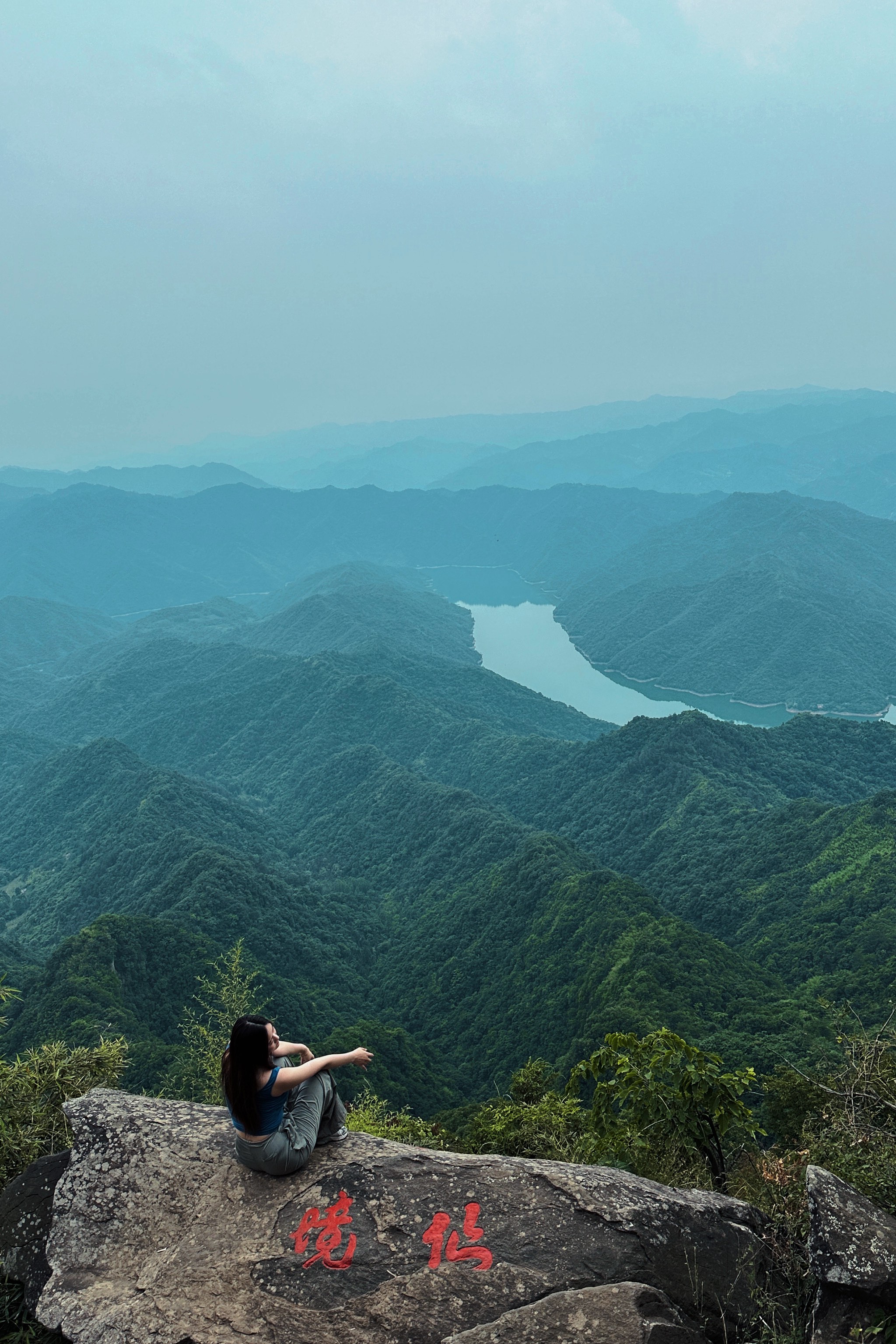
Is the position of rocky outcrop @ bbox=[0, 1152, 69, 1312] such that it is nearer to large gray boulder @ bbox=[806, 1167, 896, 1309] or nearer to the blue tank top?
the blue tank top

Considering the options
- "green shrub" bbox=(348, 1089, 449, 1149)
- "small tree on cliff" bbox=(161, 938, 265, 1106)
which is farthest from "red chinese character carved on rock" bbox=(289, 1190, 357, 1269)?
"green shrub" bbox=(348, 1089, 449, 1149)

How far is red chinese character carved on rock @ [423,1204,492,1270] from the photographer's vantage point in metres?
6.14

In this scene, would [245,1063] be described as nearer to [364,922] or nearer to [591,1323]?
[591,1323]

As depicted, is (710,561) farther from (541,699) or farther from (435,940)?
(435,940)

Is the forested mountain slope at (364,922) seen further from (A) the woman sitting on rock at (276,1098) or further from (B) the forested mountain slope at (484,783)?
(A) the woman sitting on rock at (276,1098)

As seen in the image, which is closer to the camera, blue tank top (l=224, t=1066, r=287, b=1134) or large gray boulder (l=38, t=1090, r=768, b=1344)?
large gray boulder (l=38, t=1090, r=768, b=1344)

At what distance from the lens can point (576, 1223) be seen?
638 centimetres

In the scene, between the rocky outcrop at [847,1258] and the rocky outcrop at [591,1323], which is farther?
the rocky outcrop at [847,1258]

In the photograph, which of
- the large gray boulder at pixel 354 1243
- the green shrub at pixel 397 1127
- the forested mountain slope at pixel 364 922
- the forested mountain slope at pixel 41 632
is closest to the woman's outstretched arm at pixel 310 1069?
the large gray boulder at pixel 354 1243

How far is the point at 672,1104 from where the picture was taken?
31.8 feet

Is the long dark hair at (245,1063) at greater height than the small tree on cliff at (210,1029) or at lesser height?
greater

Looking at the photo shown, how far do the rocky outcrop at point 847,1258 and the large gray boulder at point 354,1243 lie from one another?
672 millimetres

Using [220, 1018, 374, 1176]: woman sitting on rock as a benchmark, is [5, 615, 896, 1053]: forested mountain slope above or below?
below

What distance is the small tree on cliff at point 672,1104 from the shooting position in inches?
368
